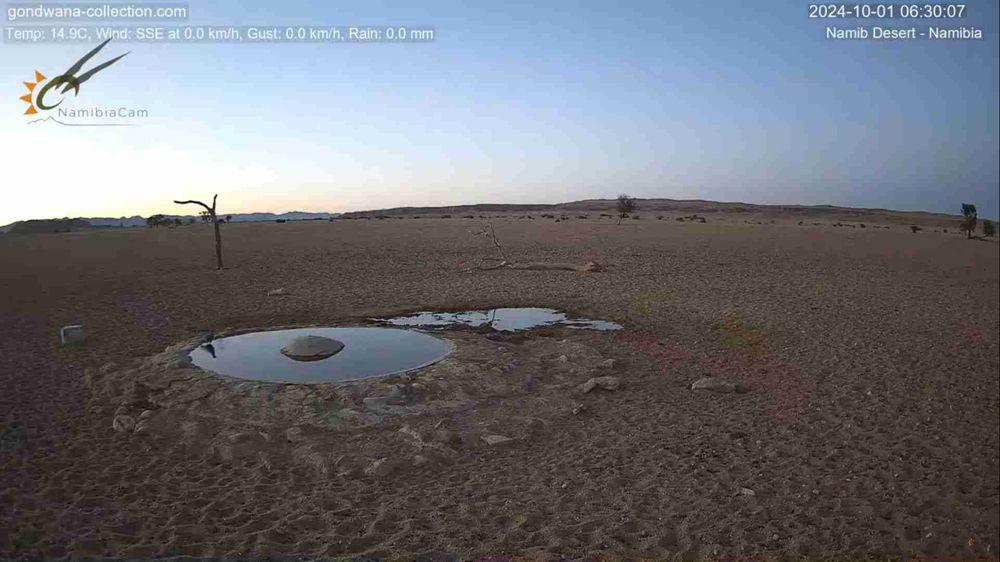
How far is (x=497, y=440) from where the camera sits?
20.2 feet

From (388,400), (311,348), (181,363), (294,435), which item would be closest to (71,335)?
(181,363)

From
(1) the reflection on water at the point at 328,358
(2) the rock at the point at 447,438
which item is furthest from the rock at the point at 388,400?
(2) the rock at the point at 447,438

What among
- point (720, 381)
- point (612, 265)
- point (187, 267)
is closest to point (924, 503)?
point (720, 381)

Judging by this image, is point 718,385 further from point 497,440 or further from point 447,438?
point 447,438

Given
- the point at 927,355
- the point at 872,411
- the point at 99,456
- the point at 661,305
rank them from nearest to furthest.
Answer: the point at 99,456, the point at 872,411, the point at 927,355, the point at 661,305

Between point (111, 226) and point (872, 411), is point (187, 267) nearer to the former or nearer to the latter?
point (872, 411)

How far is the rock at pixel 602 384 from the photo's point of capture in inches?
306

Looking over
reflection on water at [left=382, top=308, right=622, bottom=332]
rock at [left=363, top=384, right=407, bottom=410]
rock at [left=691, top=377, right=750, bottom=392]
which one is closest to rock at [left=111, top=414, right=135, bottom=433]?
rock at [left=363, top=384, right=407, bottom=410]

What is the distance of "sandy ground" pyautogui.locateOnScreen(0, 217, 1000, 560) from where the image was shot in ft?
14.3

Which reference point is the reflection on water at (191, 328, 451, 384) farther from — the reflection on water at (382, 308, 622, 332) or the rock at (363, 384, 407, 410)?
the reflection on water at (382, 308, 622, 332)

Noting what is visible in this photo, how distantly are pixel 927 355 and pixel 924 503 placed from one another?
557cm

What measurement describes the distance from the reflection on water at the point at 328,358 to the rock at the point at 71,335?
2.19 meters

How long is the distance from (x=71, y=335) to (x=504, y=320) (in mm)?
7801

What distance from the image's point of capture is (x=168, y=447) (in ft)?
19.6
